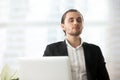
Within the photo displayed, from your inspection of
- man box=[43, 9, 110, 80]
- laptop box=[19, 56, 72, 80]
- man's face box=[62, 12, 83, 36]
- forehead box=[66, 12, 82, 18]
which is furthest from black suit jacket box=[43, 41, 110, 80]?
laptop box=[19, 56, 72, 80]

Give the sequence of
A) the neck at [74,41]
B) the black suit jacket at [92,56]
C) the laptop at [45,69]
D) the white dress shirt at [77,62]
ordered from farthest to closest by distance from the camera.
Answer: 1. the neck at [74,41]
2. the black suit jacket at [92,56]
3. the white dress shirt at [77,62]
4. the laptop at [45,69]

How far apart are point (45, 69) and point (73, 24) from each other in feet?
2.29

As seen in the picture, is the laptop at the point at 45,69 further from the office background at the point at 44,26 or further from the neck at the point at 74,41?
the office background at the point at 44,26

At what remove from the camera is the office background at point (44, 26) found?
2797mm

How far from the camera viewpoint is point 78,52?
2127mm

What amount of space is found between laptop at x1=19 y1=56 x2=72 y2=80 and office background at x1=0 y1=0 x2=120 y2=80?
1.25m

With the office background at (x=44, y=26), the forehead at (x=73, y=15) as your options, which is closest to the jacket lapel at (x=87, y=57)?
the forehead at (x=73, y=15)

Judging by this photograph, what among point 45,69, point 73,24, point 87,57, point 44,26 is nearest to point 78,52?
point 87,57

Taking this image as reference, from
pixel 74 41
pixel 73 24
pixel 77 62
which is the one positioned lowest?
pixel 77 62

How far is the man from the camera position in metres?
2.04

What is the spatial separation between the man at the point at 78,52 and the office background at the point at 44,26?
1.94 ft

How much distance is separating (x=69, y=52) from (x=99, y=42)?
0.79m

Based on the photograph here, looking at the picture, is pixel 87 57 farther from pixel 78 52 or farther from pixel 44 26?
pixel 44 26

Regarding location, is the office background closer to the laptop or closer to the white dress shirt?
the white dress shirt
